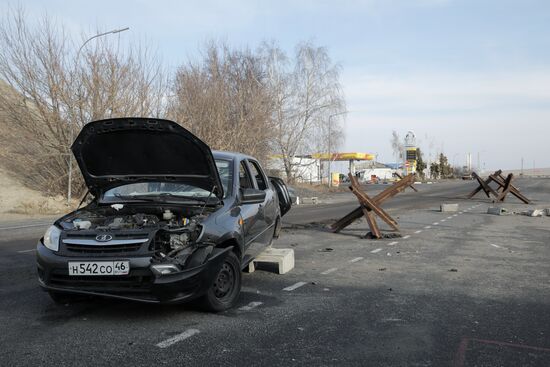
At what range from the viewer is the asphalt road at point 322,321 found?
3789mm

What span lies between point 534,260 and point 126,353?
7.20 metres

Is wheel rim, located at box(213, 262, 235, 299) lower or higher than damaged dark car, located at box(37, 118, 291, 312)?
lower

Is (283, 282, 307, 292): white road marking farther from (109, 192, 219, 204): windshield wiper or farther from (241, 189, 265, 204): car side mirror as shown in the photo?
(109, 192, 219, 204): windshield wiper

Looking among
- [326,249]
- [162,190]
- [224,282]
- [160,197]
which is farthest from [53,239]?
[326,249]

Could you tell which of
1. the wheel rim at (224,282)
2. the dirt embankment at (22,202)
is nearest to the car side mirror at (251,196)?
the wheel rim at (224,282)

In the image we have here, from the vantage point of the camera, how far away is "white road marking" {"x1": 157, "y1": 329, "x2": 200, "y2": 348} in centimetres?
399

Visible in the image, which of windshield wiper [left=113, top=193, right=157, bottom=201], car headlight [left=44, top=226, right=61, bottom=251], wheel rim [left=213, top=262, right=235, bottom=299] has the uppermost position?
windshield wiper [left=113, top=193, right=157, bottom=201]

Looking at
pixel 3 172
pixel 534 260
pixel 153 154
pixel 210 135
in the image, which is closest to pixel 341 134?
pixel 210 135

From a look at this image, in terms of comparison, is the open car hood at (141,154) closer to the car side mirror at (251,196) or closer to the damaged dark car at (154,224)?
the damaged dark car at (154,224)

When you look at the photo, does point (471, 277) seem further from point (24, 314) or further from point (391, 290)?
point (24, 314)

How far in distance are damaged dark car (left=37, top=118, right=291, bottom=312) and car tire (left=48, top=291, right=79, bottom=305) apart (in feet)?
0.03

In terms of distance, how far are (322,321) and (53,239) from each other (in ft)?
8.87

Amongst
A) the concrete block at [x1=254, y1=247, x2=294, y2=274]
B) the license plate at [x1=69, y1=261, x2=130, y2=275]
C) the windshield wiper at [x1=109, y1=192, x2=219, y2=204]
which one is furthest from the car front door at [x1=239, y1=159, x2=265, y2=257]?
the license plate at [x1=69, y1=261, x2=130, y2=275]

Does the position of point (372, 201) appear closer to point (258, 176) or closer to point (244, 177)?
point (258, 176)
